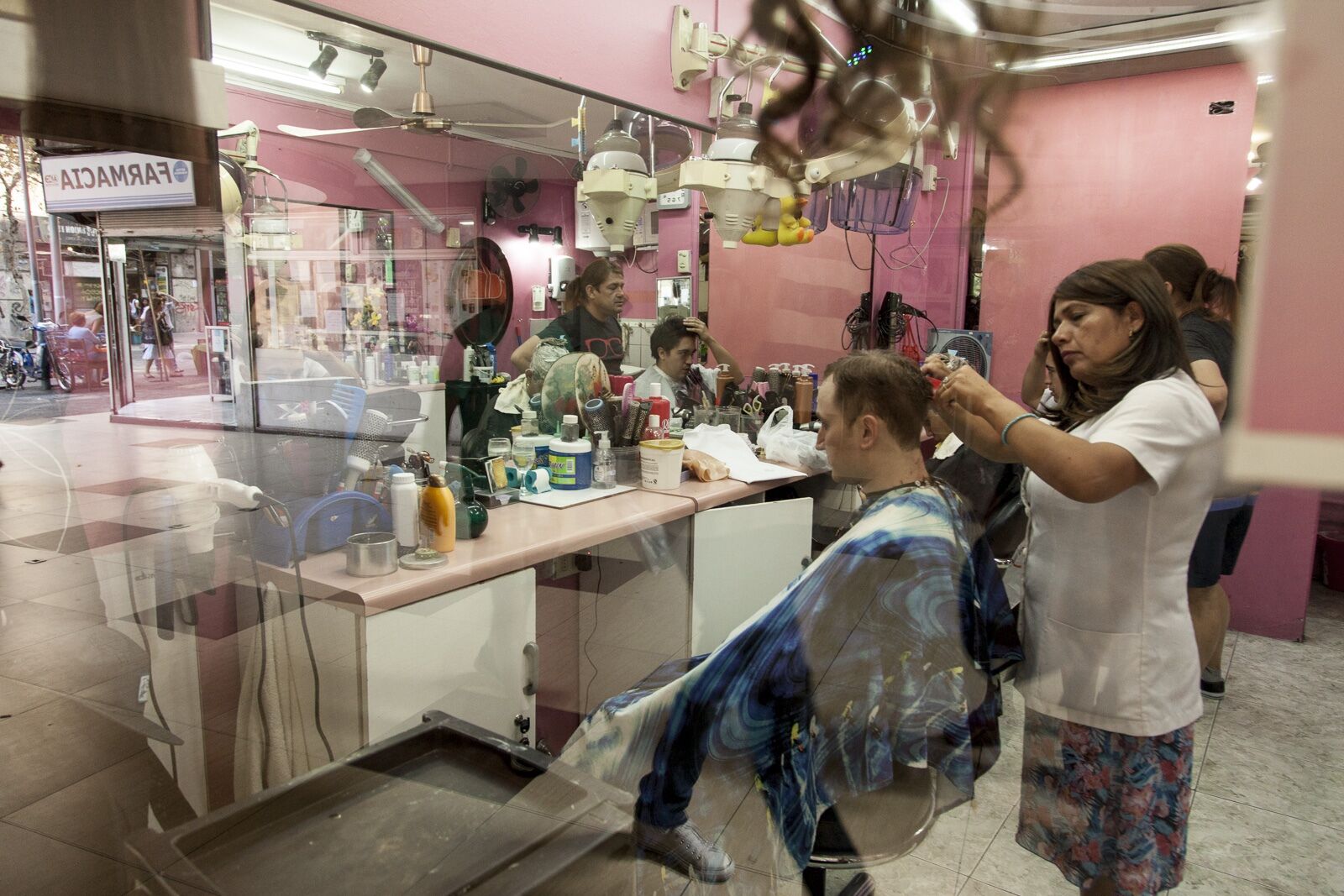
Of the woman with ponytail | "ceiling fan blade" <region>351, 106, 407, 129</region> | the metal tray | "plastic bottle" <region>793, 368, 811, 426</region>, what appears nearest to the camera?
the woman with ponytail

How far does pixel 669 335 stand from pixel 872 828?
2.19 ft

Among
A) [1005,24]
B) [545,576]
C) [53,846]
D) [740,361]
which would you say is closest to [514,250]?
[740,361]

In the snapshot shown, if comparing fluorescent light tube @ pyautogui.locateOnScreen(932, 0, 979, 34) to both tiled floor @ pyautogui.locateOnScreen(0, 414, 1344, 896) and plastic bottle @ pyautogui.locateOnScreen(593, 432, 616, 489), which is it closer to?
tiled floor @ pyautogui.locateOnScreen(0, 414, 1344, 896)

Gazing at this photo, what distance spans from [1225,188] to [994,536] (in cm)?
36

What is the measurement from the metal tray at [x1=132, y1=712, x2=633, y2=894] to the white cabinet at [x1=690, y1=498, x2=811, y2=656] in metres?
0.22

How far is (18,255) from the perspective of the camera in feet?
2.64

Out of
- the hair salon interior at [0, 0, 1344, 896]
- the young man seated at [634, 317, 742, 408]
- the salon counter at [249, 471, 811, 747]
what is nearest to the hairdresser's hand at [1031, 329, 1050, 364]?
the hair salon interior at [0, 0, 1344, 896]

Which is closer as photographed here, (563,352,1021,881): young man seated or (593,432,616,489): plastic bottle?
(563,352,1021,881): young man seated

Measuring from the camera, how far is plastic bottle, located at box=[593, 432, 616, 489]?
1.21 meters

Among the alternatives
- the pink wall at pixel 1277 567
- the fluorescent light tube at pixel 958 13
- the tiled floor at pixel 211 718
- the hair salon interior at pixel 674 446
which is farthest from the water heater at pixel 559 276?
the pink wall at pixel 1277 567

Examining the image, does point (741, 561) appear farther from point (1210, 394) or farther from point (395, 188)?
point (395, 188)

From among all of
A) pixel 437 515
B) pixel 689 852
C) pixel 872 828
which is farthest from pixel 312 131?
pixel 872 828

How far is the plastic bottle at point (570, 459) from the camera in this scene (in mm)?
1257

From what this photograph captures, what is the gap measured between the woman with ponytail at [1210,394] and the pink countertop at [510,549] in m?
0.55
